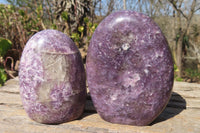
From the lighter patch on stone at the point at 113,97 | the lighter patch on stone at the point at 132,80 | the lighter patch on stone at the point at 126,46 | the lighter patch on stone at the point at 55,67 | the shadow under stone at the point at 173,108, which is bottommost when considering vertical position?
the shadow under stone at the point at 173,108

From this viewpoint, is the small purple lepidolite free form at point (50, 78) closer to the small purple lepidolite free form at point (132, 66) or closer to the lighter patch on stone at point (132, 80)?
the small purple lepidolite free form at point (132, 66)

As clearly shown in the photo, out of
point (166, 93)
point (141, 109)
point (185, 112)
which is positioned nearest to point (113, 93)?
point (141, 109)

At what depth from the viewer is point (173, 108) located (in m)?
1.61

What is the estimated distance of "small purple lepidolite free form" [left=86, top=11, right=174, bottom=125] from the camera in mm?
1165

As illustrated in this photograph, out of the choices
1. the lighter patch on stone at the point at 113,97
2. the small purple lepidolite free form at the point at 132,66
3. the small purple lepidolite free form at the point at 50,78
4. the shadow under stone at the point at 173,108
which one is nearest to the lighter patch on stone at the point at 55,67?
the small purple lepidolite free form at the point at 50,78

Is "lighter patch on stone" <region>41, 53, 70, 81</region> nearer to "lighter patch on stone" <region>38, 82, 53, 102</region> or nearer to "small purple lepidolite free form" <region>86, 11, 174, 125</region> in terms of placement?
"lighter patch on stone" <region>38, 82, 53, 102</region>

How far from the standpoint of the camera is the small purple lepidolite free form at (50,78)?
1.22 meters

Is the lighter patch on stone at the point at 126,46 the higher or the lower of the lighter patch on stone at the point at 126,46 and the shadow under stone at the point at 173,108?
the higher

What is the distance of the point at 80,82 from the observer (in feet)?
4.37

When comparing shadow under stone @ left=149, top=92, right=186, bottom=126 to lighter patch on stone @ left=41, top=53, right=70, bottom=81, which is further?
shadow under stone @ left=149, top=92, right=186, bottom=126

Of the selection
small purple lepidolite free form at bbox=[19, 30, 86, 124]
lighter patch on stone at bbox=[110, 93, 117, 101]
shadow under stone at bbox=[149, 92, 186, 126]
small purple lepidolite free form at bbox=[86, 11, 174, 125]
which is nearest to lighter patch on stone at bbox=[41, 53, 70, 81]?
small purple lepidolite free form at bbox=[19, 30, 86, 124]

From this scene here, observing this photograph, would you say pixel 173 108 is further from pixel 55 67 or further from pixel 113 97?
pixel 55 67

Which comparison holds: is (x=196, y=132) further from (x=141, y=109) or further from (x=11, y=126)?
(x=11, y=126)

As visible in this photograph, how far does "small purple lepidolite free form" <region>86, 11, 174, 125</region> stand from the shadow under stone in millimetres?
179
